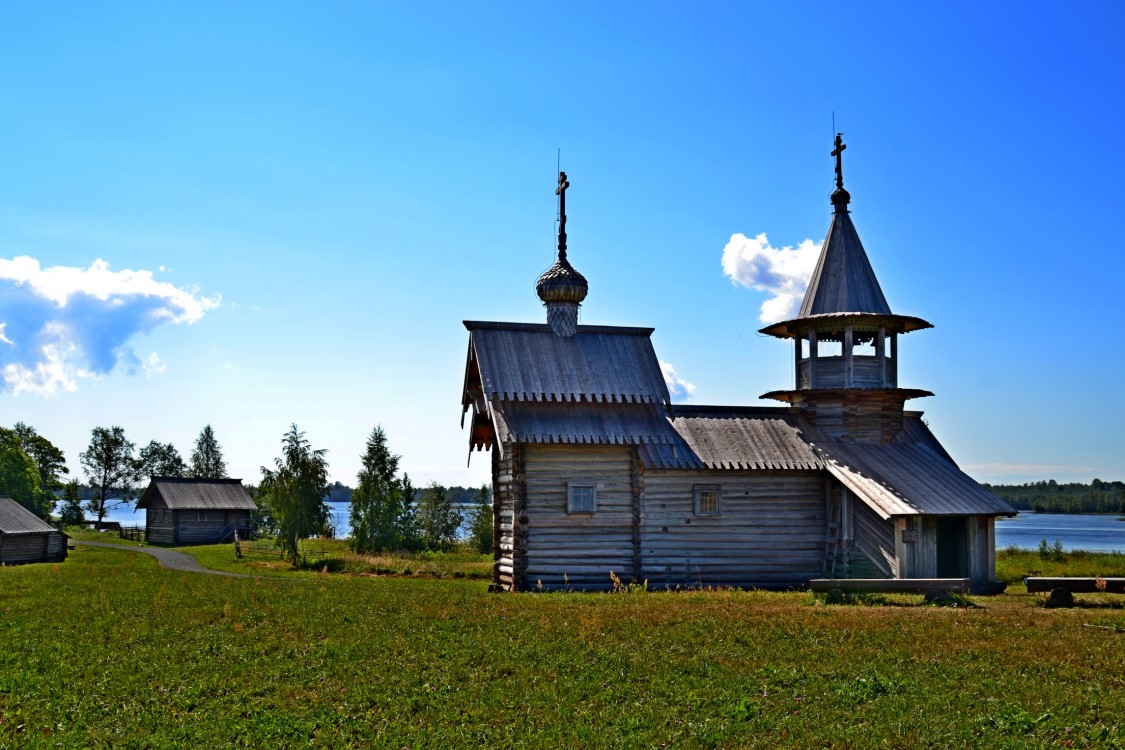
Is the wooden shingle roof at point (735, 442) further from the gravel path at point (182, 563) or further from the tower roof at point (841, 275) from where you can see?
the gravel path at point (182, 563)

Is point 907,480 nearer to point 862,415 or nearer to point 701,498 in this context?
point 862,415

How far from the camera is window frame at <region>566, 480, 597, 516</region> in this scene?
2679 centimetres

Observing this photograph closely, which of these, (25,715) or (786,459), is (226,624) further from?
(786,459)

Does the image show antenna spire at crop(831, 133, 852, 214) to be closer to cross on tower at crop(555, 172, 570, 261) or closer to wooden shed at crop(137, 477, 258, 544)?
cross on tower at crop(555, 172, 570, 261)

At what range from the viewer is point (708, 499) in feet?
91.5

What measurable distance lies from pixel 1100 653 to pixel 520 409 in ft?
53.3

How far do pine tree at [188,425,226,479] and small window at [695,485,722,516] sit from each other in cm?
8980

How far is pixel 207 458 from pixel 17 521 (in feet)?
217

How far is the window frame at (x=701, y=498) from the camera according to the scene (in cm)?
2761

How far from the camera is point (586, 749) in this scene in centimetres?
949

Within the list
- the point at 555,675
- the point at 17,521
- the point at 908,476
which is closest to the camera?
the point at 555,675

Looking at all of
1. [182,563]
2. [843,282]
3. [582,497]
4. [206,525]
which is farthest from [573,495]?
[206,525]

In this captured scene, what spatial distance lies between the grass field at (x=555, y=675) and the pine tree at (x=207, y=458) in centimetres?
9248

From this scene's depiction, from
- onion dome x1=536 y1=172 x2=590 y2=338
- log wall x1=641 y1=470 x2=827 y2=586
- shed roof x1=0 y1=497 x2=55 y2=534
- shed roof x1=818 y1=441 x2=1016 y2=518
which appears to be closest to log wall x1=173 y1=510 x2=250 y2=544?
shed roof x1=0 y1=497 x2=55 y2=534
